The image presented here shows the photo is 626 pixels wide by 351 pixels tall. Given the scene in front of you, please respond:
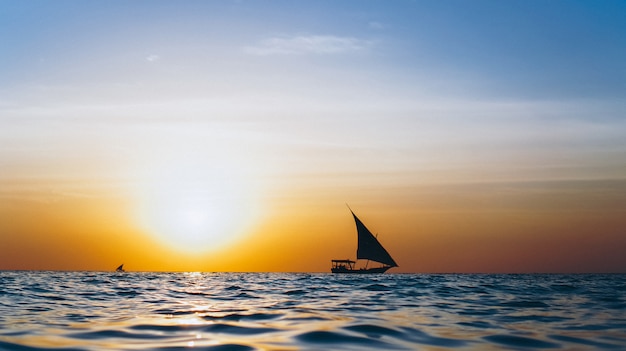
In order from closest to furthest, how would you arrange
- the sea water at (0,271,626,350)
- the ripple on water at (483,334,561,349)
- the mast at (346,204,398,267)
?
the sea water at (0,271,626,350) < the ripple on water at (483,334,561,349) < the mast at (346,204,398,267)

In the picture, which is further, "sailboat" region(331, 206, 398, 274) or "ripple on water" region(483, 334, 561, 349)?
"sailboat" region(331, 206, 398, 274)

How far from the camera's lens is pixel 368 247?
108 meters

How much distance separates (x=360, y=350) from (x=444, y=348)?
1655 mm

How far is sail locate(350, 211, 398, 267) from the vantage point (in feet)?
349

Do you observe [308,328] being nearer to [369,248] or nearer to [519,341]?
[519,341]

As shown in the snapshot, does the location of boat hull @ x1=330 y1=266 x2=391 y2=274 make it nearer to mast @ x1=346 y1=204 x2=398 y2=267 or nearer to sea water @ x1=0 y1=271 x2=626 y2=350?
mast @ x1=346 y1=204 x2=398 y2=267

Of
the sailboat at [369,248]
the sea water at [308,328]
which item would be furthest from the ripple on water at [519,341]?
the sailboat at [369,248]

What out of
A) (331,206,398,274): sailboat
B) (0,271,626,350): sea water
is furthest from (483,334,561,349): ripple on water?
(331,206,398,274): sailboat

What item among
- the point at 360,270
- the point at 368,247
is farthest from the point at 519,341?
the point at 360,270

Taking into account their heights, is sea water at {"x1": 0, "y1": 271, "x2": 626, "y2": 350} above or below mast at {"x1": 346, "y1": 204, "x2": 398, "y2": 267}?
below

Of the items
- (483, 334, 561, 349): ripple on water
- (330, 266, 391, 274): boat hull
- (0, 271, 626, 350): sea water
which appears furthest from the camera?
(330, 266, 391, 274): boat hull

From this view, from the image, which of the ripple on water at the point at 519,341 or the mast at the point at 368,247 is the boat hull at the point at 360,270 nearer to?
the mast at the point at 368,247

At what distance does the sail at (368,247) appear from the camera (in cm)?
10649

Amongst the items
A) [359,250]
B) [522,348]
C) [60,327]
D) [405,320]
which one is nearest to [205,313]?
[60,327]
